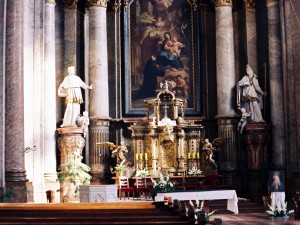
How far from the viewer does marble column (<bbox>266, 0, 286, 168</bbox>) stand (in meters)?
24.7

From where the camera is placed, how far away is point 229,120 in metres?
25.8

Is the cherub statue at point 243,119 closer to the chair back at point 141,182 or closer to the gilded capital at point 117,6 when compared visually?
the chair back at point 141,182

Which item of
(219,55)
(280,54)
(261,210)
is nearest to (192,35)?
(219,55)

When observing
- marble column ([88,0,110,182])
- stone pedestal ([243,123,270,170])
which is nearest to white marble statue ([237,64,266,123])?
stone pedestal ([243,123,270,170])

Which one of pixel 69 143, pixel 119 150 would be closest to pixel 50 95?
pixel 69 143

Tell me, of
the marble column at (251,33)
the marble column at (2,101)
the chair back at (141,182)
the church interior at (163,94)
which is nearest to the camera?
the marble column at (2,101)

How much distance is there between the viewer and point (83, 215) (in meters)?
11.8

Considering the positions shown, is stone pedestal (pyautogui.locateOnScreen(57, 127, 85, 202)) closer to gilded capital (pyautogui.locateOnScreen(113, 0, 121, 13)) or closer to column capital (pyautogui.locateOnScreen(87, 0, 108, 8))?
column capital (pyautogui.locateOnScreen(87, 0, 108, 8))

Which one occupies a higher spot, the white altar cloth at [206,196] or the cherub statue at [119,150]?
the cherub statue at [119,150]

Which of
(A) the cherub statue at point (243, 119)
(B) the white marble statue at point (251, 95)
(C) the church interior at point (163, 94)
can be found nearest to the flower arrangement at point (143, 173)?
(C) the church interior at point (163, 94)

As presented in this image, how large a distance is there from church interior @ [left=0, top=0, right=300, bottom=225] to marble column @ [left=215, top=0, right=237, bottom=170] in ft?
0.14

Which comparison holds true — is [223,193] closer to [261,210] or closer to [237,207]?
[237,207]

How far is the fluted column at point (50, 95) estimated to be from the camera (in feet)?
77.8

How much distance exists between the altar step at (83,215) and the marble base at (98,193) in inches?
145
